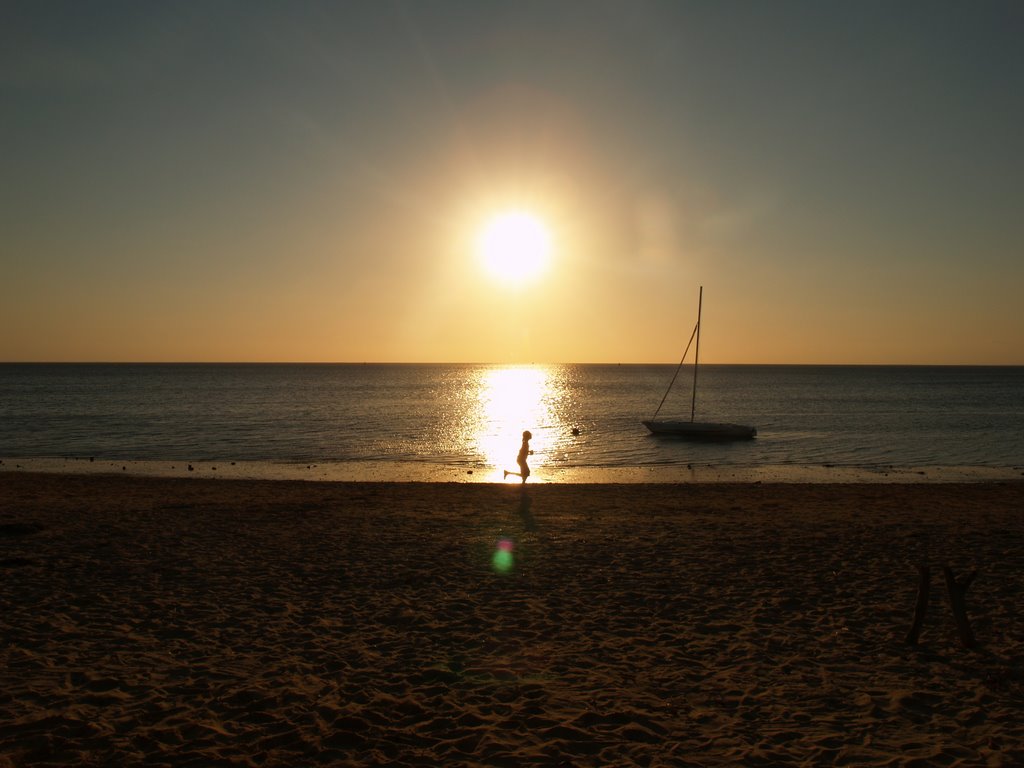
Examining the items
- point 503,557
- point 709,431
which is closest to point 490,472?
point 503,557

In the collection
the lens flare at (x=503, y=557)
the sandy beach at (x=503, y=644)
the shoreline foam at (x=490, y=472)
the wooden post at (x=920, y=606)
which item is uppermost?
the wooden post at (x=920, y=606)

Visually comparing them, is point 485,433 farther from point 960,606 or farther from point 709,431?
point 960,606

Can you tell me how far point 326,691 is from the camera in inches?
298

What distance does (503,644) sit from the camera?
353 inches

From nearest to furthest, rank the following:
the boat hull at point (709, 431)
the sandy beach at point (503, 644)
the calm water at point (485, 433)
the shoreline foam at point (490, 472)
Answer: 1. the sandy beach at point (503, 644)
2. the shoreline foam at point (490, 472)
3. the calm water at point (485, 433)
4. the boat hull at point (709, 431)

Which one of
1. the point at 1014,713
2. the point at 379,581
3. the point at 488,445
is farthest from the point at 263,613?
the point at 488,445

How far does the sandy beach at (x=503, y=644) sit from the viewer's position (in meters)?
6.52

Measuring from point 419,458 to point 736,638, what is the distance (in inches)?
1139

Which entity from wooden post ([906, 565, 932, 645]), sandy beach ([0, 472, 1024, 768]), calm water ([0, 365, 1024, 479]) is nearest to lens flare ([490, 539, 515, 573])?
sandy beach ([0, 472, 1024, 768])

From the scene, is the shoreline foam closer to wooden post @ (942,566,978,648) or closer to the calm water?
the calm water

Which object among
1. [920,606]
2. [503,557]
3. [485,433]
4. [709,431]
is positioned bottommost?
[485,433]

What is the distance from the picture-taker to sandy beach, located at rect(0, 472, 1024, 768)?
6.52 meters

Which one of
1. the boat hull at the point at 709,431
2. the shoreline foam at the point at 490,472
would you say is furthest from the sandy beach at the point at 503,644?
the boat hull at the point at 709,431

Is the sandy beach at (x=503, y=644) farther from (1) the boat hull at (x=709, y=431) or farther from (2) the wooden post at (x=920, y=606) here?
(1) the boat hull at (x=709, y=431)
